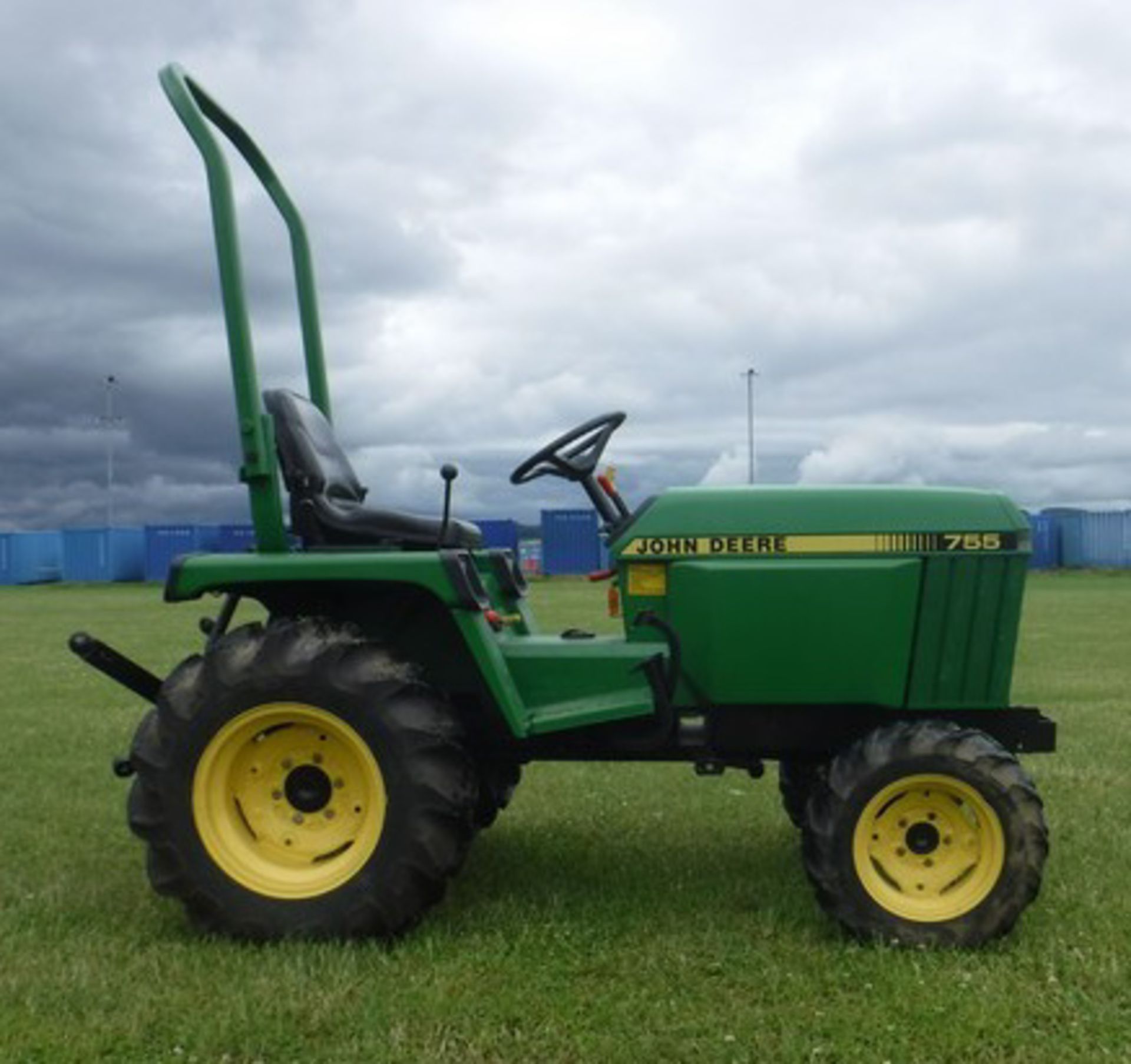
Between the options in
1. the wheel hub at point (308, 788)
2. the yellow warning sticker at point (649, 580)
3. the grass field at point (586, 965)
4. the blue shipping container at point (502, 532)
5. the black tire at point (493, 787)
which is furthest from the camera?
the blue shipping container at point (502, 532)

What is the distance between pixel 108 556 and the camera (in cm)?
5209

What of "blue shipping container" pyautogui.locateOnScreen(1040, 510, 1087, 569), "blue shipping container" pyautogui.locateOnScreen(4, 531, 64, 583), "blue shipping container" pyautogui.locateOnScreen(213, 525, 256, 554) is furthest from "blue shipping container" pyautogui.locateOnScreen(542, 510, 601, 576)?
"blue shipping container" pyautogui.locateOnScreen(4, 531, 64, 583)

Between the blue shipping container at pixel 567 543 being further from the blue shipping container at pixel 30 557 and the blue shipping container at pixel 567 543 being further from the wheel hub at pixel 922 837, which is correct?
the wheel hub at pixel 922 837

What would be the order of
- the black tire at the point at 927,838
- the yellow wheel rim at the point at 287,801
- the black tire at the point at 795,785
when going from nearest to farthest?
1. the black tire at the point at 927,838
2. the yellow wheel rim at the point at 287,801
3. the black tire at the point at 795,785

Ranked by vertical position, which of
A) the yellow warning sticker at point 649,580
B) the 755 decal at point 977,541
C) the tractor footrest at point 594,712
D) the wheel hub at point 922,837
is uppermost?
the 755 decal at point 977,541

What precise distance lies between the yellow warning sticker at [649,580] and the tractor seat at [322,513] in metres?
0.63

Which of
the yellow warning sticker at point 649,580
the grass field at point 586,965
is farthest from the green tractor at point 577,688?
the grass field at point 586,965

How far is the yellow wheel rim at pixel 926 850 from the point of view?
14.6 feet

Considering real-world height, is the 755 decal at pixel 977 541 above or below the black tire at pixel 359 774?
above

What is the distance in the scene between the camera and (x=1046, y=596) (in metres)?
29.3

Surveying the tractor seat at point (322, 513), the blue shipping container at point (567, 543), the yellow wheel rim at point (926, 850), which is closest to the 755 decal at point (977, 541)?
the yellow wheel rim at point (926, 850)

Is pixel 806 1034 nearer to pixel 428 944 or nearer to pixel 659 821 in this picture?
pixel 428 944

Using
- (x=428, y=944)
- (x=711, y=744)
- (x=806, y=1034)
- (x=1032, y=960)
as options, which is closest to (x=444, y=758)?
(x=428, y=944)

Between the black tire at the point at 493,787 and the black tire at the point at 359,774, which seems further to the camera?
the black tire at the point at 493,787
